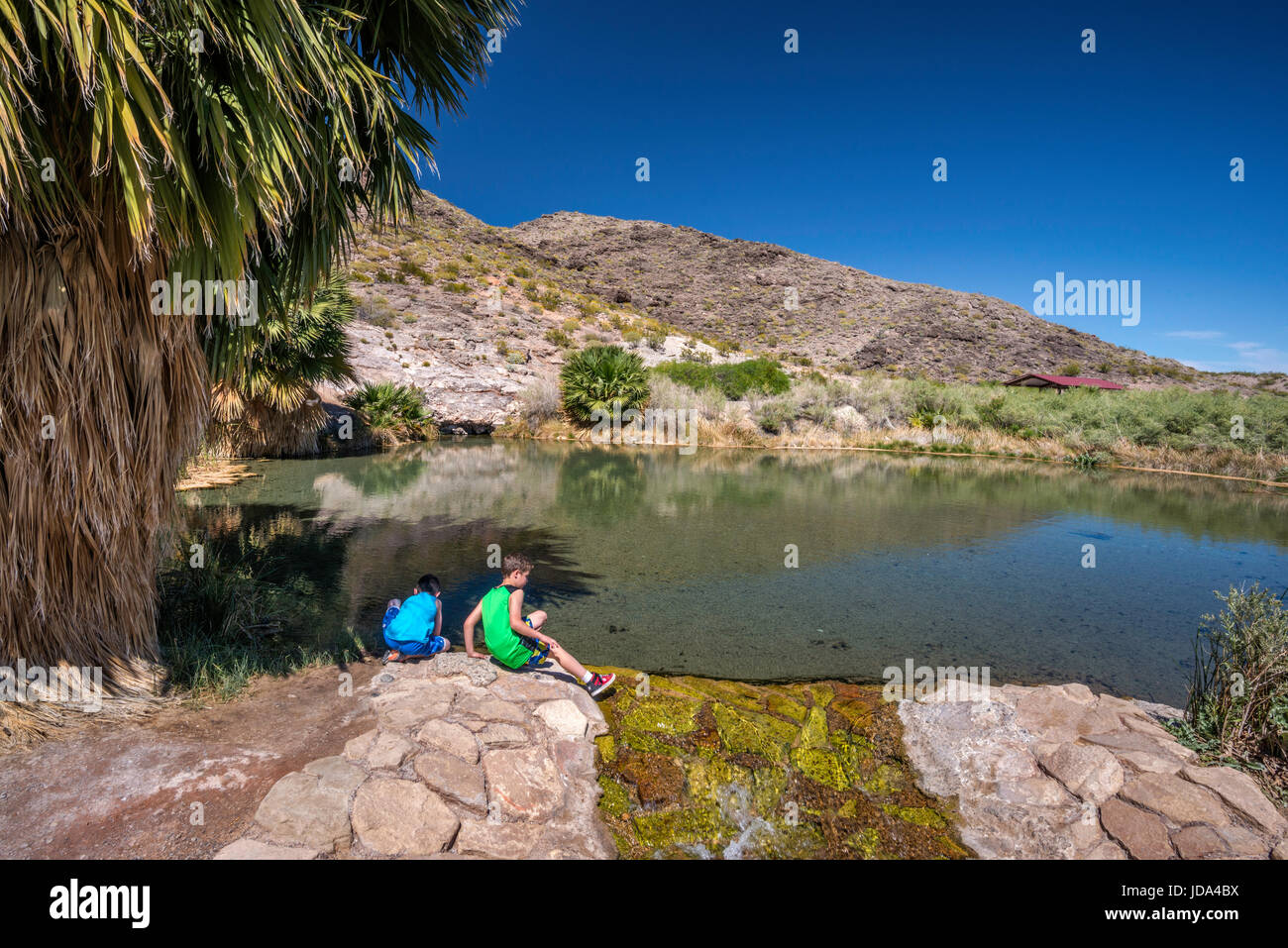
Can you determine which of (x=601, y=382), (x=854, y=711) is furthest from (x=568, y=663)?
(x=601, y=382)

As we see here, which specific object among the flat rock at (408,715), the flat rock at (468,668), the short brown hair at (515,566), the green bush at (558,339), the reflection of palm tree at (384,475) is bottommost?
the flat rock at (408,715)

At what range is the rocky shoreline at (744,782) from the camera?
2754mm

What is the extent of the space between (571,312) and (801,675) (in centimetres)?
3448

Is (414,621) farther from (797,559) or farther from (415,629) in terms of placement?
(797,559)

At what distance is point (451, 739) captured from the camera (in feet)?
10.8

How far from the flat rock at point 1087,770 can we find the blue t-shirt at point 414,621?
413cm

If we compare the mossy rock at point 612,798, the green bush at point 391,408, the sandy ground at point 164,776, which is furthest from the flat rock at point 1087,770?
the green bush at point 391,408

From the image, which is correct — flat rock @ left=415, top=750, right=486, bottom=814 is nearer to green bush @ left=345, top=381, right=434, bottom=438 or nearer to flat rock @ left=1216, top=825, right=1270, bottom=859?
flat rock @ left=1216, top=825, right=1270, bottom=859

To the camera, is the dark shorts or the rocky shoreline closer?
Result: the rocky shoreline

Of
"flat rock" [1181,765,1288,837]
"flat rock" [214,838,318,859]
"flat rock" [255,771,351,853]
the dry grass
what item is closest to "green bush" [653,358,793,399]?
the dry grass

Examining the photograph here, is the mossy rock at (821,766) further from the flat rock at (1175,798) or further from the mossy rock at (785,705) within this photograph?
the flat rock at (1175,798)

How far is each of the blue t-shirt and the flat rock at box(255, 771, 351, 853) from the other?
1.64 meters

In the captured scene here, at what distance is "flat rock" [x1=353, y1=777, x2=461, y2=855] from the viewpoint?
2.57m

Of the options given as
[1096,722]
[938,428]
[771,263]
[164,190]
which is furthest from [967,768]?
[771,263]
